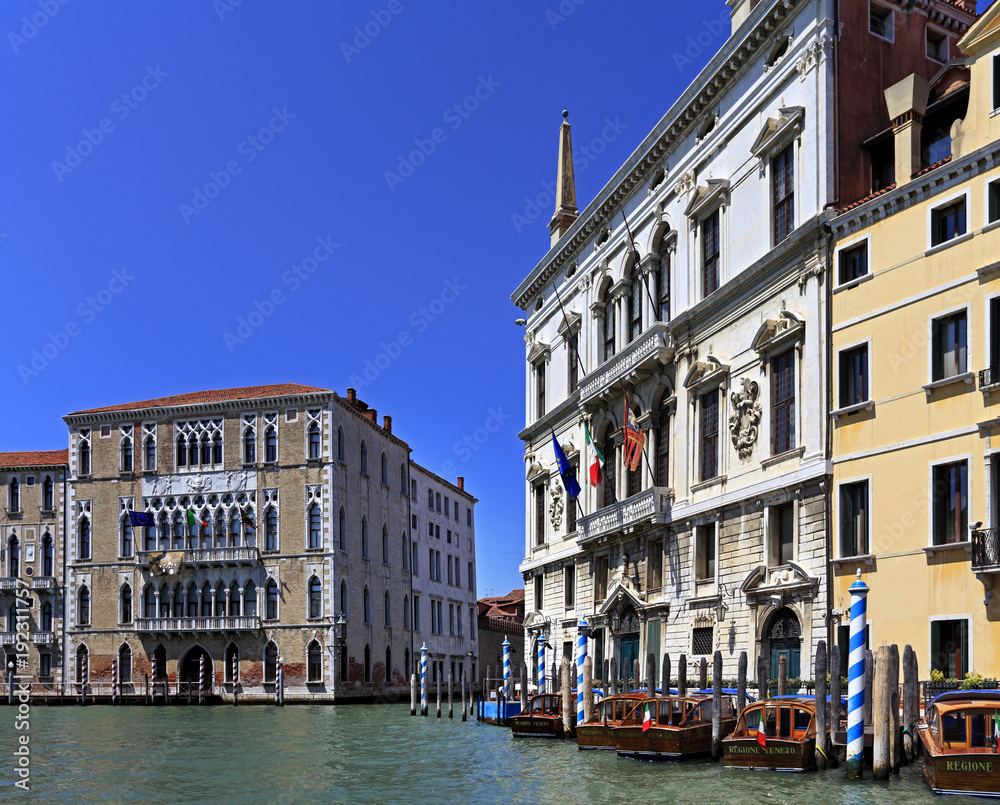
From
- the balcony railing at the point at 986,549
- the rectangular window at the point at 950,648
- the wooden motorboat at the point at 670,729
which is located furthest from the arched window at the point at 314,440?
the balcony railing at the point at 986,549

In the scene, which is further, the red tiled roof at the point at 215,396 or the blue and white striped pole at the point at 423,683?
the red tiled roof at the point at 215,396

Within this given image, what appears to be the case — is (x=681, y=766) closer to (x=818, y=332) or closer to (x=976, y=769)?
(x=976, y=769)

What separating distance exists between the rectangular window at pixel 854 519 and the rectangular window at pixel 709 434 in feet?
16.6

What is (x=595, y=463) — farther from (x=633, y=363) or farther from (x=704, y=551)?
(x=704, y=551)

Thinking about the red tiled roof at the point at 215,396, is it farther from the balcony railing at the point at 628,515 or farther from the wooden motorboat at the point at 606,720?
the wooden motorboat at the point at 606,720

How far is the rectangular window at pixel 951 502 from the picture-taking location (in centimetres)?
1886

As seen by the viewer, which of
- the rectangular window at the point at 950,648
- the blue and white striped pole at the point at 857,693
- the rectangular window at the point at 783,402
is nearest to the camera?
the blue and white striped pole at the point at 857,693

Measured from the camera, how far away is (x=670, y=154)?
30.0 m

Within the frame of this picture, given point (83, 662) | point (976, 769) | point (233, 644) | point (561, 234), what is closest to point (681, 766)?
point (976, 769)

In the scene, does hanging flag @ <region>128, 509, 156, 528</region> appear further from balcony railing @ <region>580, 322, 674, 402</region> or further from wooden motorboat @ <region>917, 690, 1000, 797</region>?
wooden motorboat @ <region>917, 690, 1000, 797</region>

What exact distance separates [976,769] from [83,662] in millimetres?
45618

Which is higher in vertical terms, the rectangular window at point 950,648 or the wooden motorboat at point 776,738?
the rectangular window at point 950,648

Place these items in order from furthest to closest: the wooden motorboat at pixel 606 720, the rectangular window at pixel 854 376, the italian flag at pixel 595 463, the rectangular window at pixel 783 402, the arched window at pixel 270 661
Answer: the arched window at pixel 270 661, the italian flag at pixel 595 463, the rectangular window at pixel 783 402, the wooden motorboat at pixel 606 720, the rectangular window at pixel 854 376

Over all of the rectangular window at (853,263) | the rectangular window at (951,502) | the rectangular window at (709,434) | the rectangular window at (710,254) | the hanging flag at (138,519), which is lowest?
the hanging flag at (138,519)
